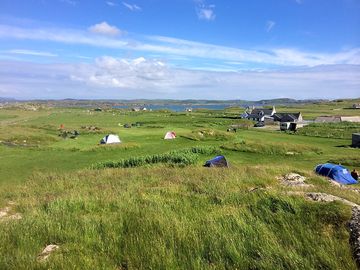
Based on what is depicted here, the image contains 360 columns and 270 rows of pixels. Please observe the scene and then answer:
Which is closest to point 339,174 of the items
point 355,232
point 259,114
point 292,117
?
point 355,232

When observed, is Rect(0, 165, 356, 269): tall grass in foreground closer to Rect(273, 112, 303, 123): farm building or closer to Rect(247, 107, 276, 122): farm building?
Rect(273, 112, 303, 123): farm building

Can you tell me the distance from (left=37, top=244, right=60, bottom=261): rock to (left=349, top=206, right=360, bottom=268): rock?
4.65 metres

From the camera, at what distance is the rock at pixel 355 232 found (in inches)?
193

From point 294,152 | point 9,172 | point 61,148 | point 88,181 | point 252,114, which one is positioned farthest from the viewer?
point 252,114

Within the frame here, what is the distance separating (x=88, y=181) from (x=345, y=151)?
38874 mm

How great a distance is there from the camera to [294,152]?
1729 inches

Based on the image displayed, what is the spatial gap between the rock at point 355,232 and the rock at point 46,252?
15.3 ft

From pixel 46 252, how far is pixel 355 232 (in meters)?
5.12

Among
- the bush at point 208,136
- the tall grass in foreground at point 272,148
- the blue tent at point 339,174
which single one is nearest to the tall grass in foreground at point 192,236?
the blue tent at point 339,174

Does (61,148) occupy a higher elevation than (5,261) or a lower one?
lower

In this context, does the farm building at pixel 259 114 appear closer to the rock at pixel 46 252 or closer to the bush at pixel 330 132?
the bush at pixel 330 132

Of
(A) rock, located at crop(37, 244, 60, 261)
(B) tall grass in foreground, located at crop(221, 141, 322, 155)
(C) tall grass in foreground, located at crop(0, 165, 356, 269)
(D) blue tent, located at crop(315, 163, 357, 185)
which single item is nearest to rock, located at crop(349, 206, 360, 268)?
(C) tall grass in foreground, located at crop(0, 165, 356, 269)

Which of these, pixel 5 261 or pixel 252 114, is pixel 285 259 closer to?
pixel 5 261

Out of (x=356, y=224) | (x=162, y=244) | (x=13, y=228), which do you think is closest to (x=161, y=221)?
(x=162, y=244)
